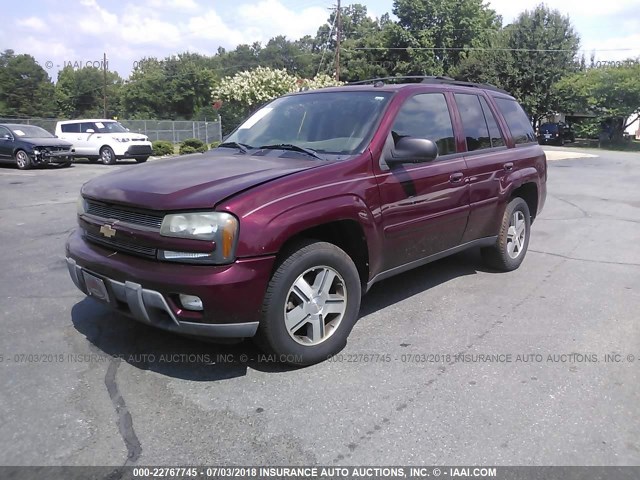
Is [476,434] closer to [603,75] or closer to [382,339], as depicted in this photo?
[382,339]

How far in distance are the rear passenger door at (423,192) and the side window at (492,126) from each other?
0.74m

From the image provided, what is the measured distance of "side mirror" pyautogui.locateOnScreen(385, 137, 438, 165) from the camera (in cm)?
376

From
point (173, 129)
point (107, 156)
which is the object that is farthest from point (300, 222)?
point (173, 129)

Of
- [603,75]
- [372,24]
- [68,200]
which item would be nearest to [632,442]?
[68,200]

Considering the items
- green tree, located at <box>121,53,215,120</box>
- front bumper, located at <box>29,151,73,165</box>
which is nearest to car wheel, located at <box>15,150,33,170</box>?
front bumper, located at <box>29,151,73,165</box>

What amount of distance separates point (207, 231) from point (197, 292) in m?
0.34

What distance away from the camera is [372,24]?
83938 millimetres

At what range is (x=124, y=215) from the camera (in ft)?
11.0

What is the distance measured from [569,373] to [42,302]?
420 cm

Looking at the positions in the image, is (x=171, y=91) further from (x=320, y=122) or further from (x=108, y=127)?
(x=320, y=122)

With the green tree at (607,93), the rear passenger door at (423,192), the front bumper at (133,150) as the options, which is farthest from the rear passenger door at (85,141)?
the green tree at (607,93)

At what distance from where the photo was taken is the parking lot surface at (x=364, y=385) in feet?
8.72

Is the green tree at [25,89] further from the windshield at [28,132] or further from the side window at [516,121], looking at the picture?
the side window at [516,121]

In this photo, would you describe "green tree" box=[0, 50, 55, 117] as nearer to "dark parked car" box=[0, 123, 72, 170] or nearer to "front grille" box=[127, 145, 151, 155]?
"front grille" box=[127, 145, 151, 155]
